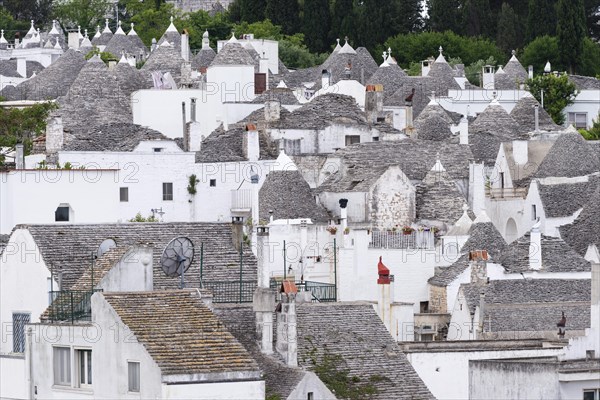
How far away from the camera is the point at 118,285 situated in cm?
4497

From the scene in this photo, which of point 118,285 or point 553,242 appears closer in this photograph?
point 118,285

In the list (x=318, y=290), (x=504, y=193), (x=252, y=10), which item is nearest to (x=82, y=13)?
(x=252, y=10)

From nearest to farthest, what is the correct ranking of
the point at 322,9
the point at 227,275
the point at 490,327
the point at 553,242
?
1. the point at 227,275
2. the point at 490,327
3. the point at 553,242
4. the point at 322,9

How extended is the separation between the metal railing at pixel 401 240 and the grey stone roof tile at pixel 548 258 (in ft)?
7.19

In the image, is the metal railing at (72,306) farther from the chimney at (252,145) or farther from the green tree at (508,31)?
→ the green tree at (508,31)

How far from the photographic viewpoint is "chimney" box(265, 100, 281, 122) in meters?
86.9

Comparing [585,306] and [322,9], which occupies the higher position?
[322,9]

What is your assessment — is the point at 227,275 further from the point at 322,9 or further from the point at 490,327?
the point at 322,9

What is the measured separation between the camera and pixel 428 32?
141750 millimetres

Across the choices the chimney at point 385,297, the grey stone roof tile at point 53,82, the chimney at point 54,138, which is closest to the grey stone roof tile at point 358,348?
the chimney at point 385,297

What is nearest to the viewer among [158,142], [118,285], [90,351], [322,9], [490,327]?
[90,351]

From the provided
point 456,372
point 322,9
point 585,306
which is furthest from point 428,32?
point 456,372

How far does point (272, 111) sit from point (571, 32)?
46.1 meters

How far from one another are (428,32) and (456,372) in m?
90.7
